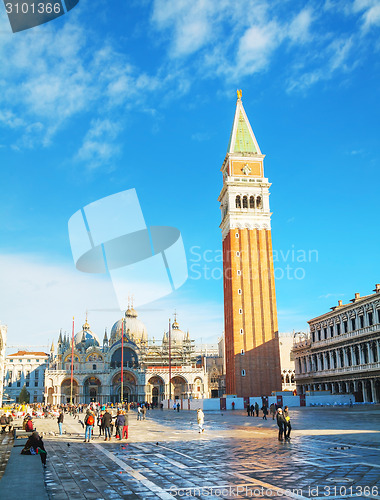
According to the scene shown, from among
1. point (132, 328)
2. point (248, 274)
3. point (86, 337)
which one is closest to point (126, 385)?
point (132, 328)

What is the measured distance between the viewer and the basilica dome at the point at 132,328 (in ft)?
335

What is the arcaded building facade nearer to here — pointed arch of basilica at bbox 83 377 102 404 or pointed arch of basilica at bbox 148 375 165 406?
pointed arch of basilica at bbox 148 375 165 406

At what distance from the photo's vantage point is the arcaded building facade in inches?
1961

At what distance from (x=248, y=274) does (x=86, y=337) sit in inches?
2093

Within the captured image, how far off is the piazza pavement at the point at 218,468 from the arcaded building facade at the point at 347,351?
3205cm

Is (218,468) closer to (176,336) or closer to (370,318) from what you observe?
(370,318)

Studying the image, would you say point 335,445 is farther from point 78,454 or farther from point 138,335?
point 138,335

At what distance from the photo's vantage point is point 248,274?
220 ft

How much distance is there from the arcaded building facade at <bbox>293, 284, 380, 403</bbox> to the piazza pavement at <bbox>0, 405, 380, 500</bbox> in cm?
3205

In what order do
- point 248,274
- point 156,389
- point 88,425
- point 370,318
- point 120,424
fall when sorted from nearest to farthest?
point 88,425
point 120,424
point 370,318
point 248,274
point 156,389

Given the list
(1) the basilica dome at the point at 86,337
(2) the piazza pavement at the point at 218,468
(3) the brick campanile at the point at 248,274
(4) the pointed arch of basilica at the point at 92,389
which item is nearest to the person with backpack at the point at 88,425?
(2) the piazza pavement at the point at 218,468

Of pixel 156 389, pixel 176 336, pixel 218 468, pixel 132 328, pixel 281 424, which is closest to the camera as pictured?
pixel 218 468

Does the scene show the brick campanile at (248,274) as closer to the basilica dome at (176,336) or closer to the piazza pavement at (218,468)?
the basilica dome at (176,336)

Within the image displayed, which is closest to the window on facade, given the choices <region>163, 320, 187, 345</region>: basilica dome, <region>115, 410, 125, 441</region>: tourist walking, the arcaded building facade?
the arcaded building facade
